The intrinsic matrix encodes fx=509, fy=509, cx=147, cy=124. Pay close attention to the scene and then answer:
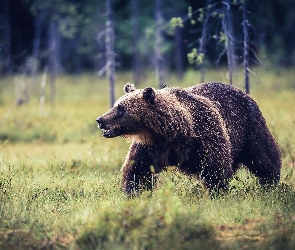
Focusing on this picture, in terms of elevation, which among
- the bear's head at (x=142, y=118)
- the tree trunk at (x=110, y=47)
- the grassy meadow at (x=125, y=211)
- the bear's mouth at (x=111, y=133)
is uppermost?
the tree trunk at (x=110, y=47)

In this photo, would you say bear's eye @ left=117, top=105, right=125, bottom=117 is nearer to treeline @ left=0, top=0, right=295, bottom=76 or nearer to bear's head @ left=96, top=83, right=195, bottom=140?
bear's head @ left=96, top=83, right=195, bottom=140

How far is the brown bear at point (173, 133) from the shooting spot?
6.48 metres

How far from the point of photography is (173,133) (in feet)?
21.6

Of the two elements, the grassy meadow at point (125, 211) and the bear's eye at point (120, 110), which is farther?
the bear's eye at point (120, 110)

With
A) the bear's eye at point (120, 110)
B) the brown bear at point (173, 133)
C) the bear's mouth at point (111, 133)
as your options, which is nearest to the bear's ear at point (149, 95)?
the brown bear at point (173, 133)

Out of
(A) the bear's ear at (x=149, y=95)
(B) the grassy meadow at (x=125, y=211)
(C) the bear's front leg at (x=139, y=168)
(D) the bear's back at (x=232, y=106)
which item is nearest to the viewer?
(B) the grassy meadow at (x=125, y=211)

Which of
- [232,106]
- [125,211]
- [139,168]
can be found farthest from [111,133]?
[232,106]

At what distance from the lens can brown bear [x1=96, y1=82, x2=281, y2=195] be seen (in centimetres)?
648

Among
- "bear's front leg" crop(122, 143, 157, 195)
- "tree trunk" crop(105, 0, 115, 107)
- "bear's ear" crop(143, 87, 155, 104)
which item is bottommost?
"bear's front leg" crop(122, 143, 157, 195)

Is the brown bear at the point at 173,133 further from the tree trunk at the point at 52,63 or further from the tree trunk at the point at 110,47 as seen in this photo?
the tree trunk at the point at 52,63

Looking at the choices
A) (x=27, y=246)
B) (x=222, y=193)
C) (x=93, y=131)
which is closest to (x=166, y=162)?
(x=222, y=193)

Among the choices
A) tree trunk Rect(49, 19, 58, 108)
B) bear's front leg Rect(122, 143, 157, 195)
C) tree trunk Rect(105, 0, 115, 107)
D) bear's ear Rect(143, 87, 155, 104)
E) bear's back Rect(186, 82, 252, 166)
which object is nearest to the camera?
bear's ear Rect(143, 87, 155, 104)

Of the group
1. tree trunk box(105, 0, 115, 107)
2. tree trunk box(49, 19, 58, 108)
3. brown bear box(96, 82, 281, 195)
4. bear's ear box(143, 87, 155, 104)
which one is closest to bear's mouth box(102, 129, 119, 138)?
brown bear box(96, 82, 281, 195)

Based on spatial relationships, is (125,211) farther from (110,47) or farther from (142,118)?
(110,47)
